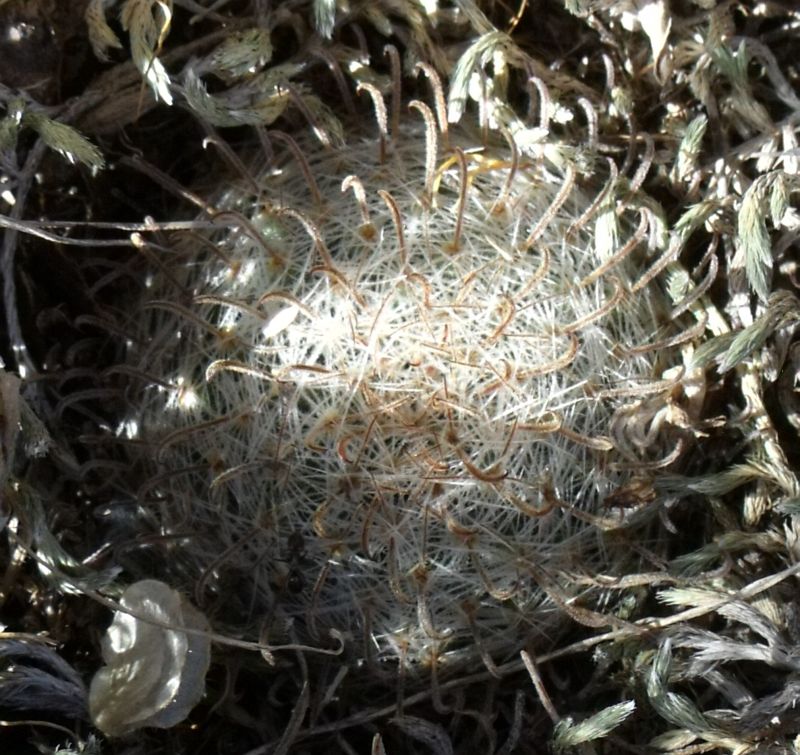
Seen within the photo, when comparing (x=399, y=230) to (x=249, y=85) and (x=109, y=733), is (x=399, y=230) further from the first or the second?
(x=109, y=733)

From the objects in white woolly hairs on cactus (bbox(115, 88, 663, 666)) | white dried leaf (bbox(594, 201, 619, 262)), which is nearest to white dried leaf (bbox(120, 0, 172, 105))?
white woolly hairs on cactus (bbox(115, 88, 663, 666))

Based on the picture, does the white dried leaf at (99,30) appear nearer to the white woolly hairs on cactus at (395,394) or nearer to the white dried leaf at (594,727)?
the white woolly hairs on cactus at (395,394)

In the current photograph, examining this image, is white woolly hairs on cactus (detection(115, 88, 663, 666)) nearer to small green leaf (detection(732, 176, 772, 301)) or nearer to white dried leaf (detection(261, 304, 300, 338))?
white dried leaf (detection(261, 304, 300, 338))

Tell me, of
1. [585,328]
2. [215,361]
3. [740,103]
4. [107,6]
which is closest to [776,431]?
[585,328]

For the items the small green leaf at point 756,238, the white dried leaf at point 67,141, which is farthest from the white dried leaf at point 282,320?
the small green leaf at point 756,238

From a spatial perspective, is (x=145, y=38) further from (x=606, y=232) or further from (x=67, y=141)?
(x=606, y=232)

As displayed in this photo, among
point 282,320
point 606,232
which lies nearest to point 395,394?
point 282,320
